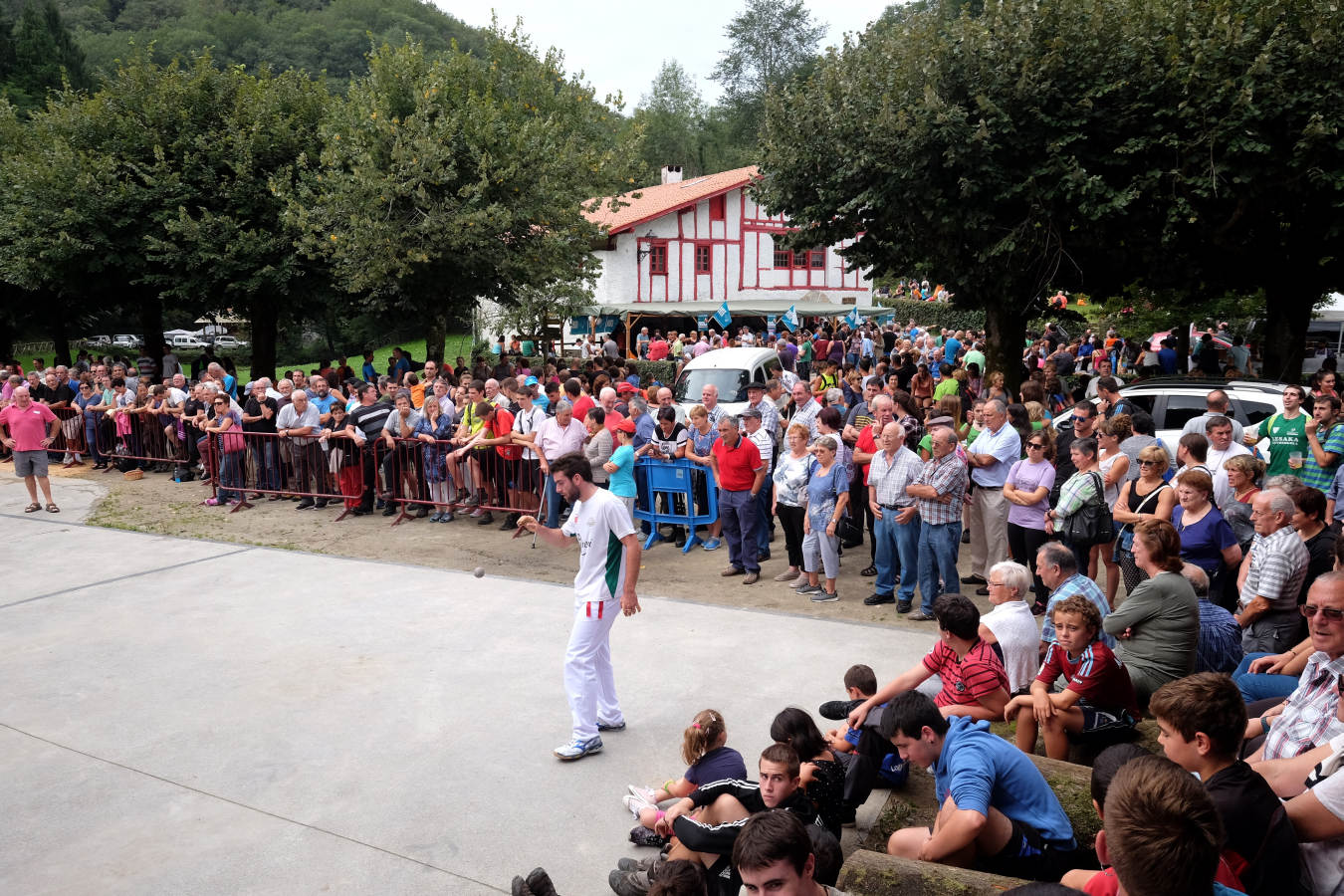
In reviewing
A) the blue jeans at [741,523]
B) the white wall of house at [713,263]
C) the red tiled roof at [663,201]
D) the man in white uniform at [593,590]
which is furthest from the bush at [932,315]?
the man in white uniform at [593,590]

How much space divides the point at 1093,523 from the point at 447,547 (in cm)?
752

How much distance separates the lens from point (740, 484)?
10.2 meters

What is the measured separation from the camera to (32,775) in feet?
20.5

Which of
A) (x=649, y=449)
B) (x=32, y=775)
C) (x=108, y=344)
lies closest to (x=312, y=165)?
(x=649, y=449)

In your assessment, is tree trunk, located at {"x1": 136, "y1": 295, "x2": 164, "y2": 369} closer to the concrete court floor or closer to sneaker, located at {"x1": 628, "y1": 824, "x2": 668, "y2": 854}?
the concrete court floor

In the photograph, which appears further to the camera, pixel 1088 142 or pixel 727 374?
pixel 727 374

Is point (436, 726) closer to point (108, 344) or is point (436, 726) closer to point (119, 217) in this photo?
point (119, 217)

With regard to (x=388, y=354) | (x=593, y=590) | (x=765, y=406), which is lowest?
(x=593, y=590)

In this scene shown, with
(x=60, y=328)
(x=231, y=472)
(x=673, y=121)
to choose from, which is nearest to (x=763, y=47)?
(x=673, y=121)

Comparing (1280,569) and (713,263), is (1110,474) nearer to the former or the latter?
(1280,569)

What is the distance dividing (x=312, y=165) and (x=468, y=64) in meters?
5.18

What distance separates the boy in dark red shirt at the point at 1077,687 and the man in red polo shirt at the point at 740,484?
508 centimetres

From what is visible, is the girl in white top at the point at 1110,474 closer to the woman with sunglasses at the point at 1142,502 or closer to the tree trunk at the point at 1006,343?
the woman with sunglasses at the point at 1142,502

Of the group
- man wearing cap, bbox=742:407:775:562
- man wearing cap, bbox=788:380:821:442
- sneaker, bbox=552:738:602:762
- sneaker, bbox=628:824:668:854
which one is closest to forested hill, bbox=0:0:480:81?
man wearing cap, bbox=788:380:821:442
